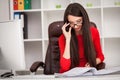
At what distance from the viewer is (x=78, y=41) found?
2.20 m

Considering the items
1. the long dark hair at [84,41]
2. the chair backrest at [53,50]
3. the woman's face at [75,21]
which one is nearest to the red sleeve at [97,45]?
the long dark hair at [84,41]

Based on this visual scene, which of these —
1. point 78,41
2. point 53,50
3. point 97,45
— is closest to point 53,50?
point 53,50

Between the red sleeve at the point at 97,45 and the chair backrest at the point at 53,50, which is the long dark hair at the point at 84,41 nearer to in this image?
the red sleeve at the point at 97,45

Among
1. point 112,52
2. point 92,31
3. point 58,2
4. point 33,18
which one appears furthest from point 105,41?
point 92,31

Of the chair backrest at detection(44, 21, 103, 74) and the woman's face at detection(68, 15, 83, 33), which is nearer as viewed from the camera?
the woman's face at detection(68, 15, 83, 33)

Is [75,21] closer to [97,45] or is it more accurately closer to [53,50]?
[97,45]

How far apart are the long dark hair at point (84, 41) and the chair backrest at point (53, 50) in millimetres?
272

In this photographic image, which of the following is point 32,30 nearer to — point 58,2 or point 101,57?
point 58,2

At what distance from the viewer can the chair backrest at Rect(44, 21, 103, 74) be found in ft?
7.91

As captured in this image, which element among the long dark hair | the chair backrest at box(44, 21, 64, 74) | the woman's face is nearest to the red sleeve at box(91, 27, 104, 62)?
the long dark hair

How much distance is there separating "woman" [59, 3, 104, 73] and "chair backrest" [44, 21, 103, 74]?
190 mm

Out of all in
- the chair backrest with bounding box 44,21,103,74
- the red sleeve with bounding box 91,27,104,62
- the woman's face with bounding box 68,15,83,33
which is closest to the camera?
the woman's face with bounding box 68,15,83,33

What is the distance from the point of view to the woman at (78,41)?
2.06 metres

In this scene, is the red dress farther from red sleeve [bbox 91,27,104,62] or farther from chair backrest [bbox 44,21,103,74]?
chair backrest [bbox 44,21,103,74]
